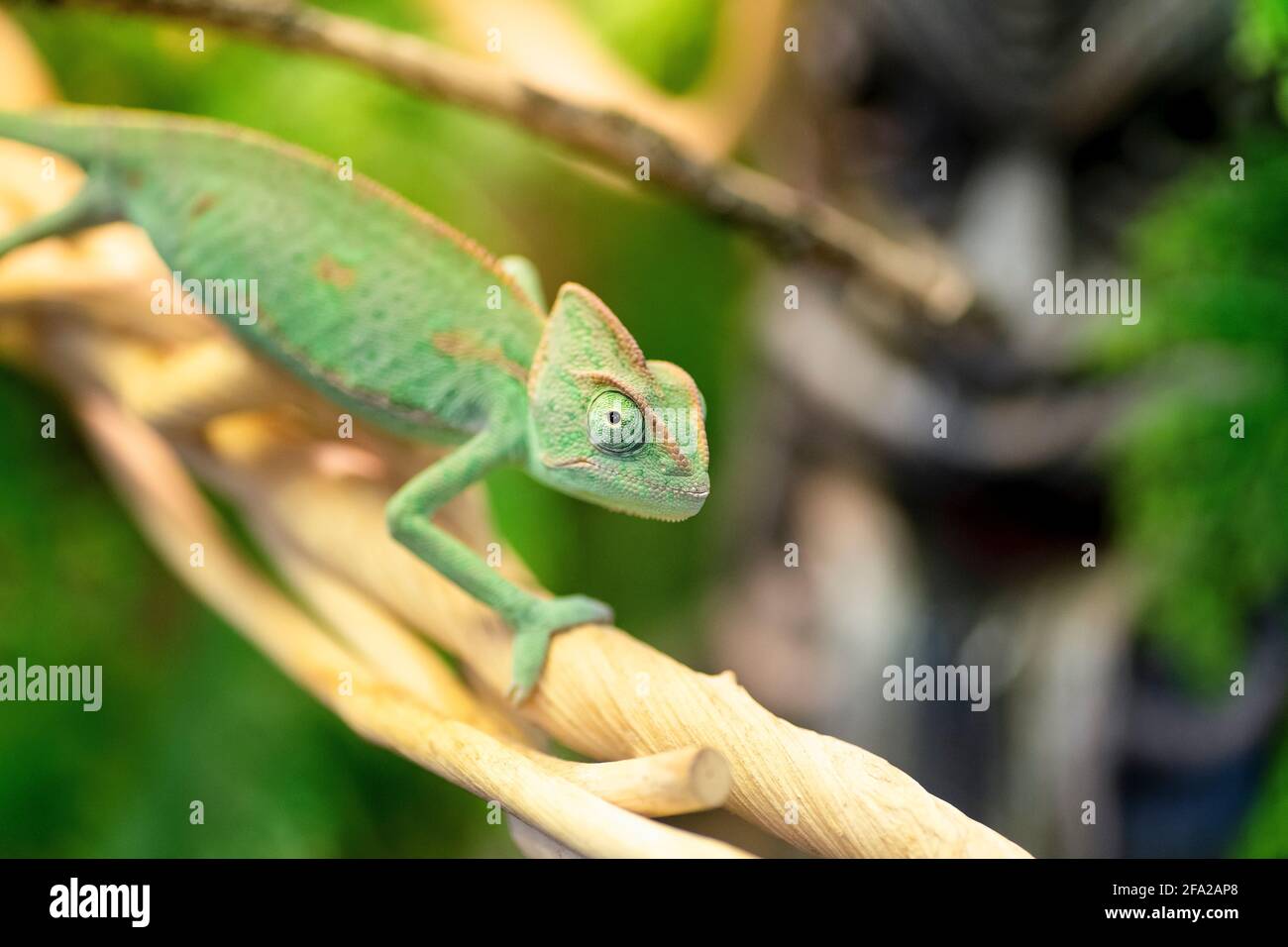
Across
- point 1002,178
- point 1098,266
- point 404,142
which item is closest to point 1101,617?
point 1098,266

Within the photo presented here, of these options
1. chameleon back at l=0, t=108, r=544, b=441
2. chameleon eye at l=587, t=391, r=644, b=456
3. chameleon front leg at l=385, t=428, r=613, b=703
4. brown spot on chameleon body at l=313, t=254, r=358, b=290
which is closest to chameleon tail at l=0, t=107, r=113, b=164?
chameleon back at l=0, t=108, r=544, b=441

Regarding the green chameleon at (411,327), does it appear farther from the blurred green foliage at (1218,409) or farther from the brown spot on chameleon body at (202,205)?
the blurred green foliage at (1218,409)

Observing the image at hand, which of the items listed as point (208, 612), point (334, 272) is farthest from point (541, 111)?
point (208, 612)

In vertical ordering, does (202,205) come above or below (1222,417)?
above

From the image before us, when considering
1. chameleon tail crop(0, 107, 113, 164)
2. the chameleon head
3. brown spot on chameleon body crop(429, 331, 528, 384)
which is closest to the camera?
the chameleon head

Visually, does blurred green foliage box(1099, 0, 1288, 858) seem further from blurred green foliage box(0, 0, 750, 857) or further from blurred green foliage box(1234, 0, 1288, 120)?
blurred green foliage box(0, 0, 750, 857)

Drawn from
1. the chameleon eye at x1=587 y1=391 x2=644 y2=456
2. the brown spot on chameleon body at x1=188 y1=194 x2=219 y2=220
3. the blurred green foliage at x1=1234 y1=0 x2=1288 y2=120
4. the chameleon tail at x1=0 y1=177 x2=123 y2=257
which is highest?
the blurred green foliage at x1=1234 y1=0 x2=1288 y2=120

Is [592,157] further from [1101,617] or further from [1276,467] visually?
[1101,617]

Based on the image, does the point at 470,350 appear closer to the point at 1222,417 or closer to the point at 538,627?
the point at 538,627

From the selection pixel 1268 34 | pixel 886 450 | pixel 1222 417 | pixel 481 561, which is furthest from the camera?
pixel 886 450

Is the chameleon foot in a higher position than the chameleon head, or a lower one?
lower
